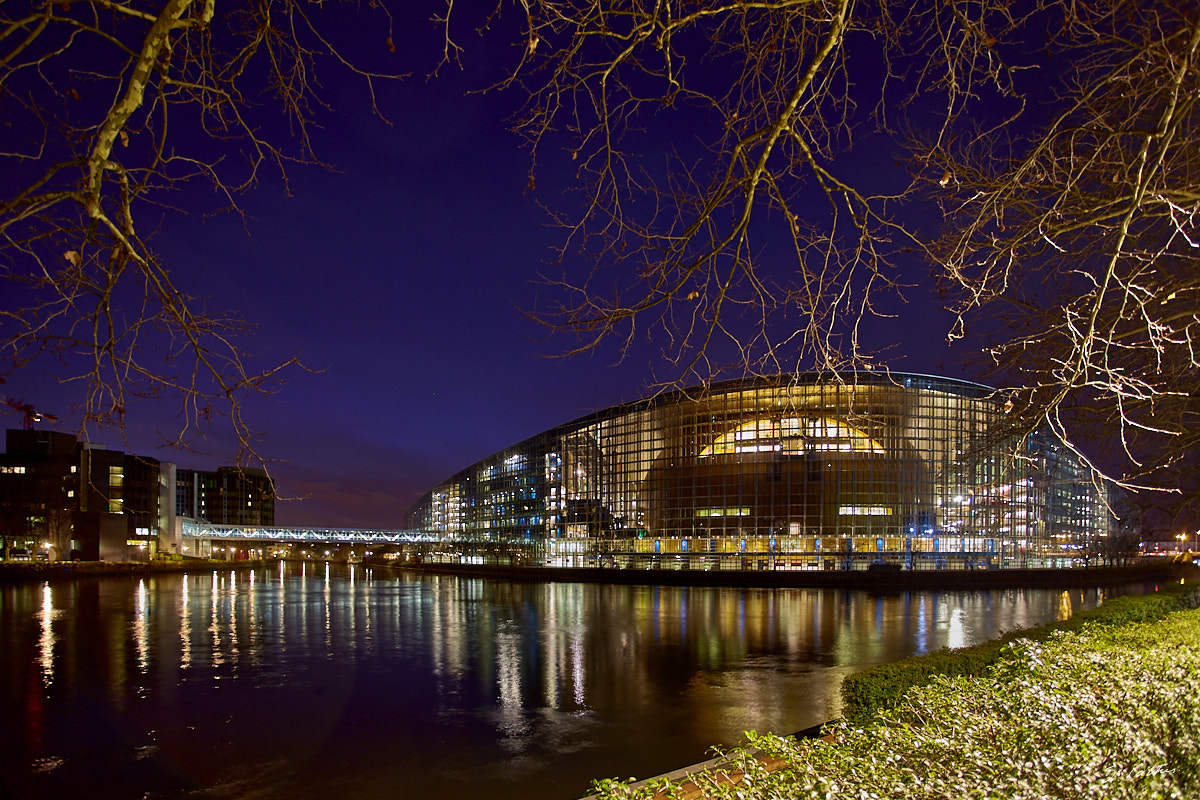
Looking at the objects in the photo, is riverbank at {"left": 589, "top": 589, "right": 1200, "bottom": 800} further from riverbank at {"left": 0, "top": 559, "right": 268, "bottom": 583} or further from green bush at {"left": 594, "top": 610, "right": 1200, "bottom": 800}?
riverbank at {"left": 0, "top": 559, "right": 268, "bottom": 583}

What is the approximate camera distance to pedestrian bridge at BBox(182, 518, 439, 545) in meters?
125

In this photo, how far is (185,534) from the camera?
11694 centimetres

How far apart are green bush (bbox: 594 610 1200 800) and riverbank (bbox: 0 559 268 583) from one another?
72.6m

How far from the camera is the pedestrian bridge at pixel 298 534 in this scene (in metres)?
125

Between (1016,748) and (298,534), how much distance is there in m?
155

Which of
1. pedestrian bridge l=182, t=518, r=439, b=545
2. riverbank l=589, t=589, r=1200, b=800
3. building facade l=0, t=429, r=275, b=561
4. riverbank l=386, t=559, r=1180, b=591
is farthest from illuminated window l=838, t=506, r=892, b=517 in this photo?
pedestrian bridge l=182, t=518, r=439, b=545

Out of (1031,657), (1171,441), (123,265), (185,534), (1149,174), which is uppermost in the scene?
(1149,174)

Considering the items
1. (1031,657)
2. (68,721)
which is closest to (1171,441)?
(1031,657)

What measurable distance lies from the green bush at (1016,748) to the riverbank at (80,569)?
72.6 meters

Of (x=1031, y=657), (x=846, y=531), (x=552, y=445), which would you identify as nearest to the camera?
(x=1031, y=657)

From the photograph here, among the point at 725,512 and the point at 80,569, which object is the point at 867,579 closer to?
the point at 725,512

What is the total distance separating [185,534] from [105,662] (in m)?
113

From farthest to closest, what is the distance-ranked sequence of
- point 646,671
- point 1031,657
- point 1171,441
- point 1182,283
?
point 646,671
point 1171,441
point 1182,283
point 1031,657

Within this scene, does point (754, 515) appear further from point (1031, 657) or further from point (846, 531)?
point (1031, 657)
